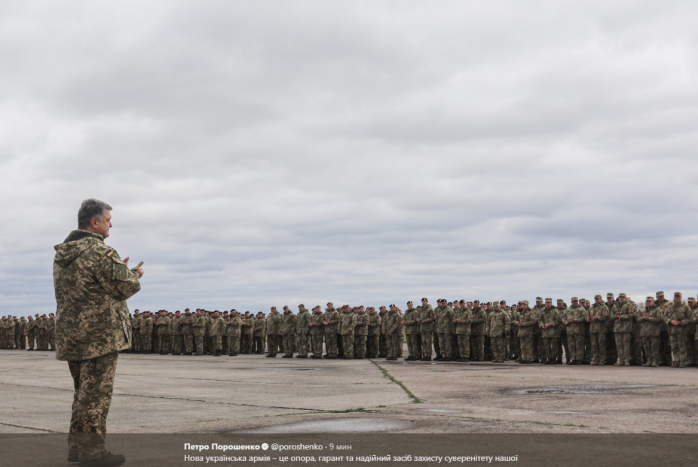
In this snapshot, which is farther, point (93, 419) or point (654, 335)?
point (654, 335)

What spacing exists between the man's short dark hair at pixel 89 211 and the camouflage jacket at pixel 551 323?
17815mm

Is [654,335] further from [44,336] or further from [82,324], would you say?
[44,336]

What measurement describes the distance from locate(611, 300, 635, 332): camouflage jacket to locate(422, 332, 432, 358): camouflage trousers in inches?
240

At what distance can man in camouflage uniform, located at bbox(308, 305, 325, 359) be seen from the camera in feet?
84.8

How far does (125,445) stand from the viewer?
5812mm

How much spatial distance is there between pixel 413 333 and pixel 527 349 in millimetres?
3906

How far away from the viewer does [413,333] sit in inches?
912

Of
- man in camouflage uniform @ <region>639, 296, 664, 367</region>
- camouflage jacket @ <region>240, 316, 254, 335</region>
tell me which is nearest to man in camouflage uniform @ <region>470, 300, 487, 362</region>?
man in camouflage uniform @ <region>639, 296, 664, 367</region>

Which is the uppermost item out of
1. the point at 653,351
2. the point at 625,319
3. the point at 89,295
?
the point at 89,295

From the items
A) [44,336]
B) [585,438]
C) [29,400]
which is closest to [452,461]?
[585,438]

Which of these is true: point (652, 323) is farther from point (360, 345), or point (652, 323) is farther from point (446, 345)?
point (360, 345)

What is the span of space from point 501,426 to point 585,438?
925 millimetres

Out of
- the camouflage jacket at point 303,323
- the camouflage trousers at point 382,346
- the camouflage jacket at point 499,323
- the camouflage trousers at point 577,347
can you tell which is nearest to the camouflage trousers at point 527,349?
the camouflage jacket at point 499,323

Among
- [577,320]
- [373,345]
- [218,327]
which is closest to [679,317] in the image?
[577,320]
